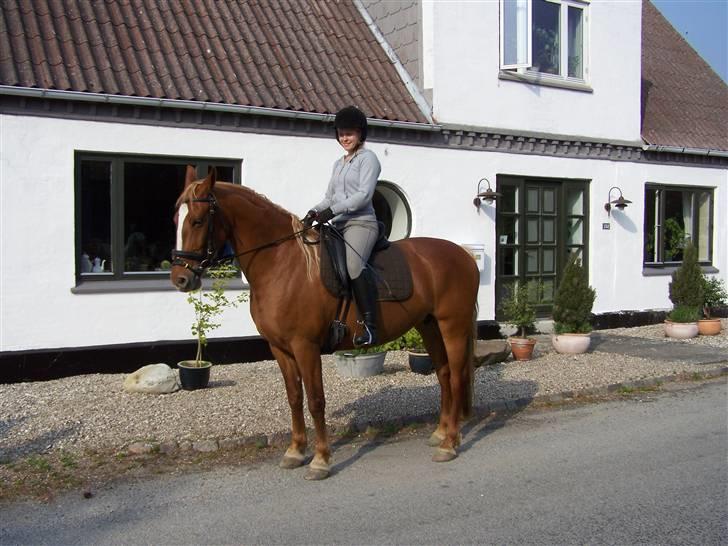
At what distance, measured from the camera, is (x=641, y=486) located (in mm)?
5266

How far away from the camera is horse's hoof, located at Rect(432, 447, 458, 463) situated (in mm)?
5977

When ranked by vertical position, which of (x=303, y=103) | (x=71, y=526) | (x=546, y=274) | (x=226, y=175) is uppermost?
(x=303, y=103)

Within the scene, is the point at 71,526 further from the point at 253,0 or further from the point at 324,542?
the point at 253,0

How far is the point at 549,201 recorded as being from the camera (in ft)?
44.3

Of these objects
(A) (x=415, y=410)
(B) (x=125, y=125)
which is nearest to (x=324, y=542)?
(A) (x=415, y=410)

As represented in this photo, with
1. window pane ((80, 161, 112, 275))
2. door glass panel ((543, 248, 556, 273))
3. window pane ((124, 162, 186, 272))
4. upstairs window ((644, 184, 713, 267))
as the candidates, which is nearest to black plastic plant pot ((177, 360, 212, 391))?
window pane ((124, 162, 186, 272))

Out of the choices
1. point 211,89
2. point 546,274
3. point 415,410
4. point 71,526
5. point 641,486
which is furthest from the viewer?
point 546,274

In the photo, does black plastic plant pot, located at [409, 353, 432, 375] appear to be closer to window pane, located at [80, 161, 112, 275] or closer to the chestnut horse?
the chestnut horse

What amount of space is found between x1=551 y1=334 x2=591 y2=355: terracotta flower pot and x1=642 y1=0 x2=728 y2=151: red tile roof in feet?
18.3

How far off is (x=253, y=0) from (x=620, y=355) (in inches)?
334

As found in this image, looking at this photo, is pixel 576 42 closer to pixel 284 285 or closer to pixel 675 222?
pixel 675 222

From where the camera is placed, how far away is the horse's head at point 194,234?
505 centimetres

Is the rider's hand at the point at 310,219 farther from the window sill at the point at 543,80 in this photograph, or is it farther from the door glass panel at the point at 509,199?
the window sill at the point at 543,80

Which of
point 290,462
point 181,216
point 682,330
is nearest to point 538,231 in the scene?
point 682,330
